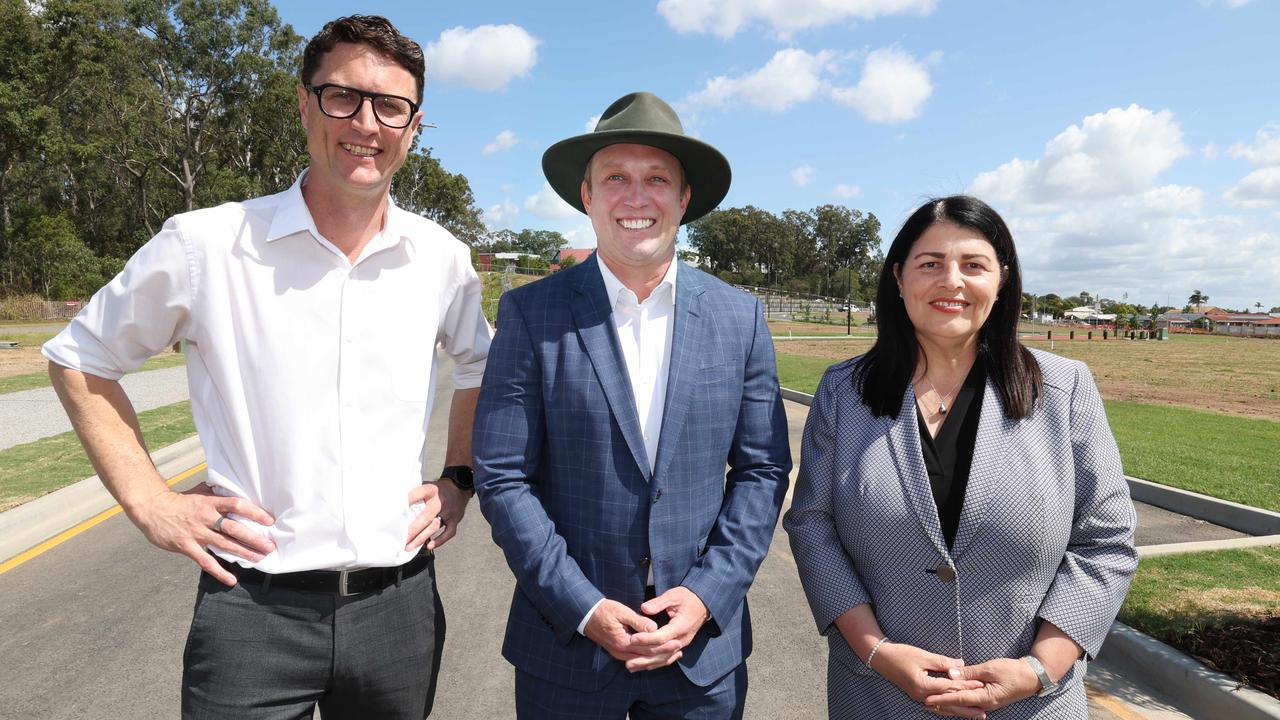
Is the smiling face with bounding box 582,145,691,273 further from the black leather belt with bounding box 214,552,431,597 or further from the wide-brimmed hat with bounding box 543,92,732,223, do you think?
the black leather belt with bounding box 214,552,431,597

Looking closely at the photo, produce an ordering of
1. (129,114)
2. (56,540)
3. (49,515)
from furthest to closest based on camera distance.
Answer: (129,114) → (49,515) → (56,540)

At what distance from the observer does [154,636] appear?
4.37 meters

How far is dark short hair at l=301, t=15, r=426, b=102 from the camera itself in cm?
217

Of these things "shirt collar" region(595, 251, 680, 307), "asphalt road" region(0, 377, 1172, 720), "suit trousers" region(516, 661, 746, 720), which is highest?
"shirt collar" region(595, 251, 680, 307)

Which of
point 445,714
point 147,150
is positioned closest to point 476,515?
point 445,714

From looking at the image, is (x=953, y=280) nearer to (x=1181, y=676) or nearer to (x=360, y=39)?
(x=360, y=39)

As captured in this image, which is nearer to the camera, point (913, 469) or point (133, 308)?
point (133, 308)

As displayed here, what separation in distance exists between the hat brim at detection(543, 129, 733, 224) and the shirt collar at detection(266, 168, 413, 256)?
56 cm

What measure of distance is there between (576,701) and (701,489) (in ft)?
2.17

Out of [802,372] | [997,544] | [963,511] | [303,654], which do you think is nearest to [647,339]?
[963,511]

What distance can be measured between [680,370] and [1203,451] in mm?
10847

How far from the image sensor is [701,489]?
2.21 metres

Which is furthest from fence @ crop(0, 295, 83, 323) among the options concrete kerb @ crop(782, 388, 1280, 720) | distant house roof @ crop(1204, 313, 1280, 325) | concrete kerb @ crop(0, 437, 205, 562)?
distant house roof @ crop(1204, 313, 1280, 325)

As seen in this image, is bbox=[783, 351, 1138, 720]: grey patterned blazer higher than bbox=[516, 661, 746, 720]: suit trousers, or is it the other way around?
bbox=[783, 351, 1138, 720]: grey patterned blazer
